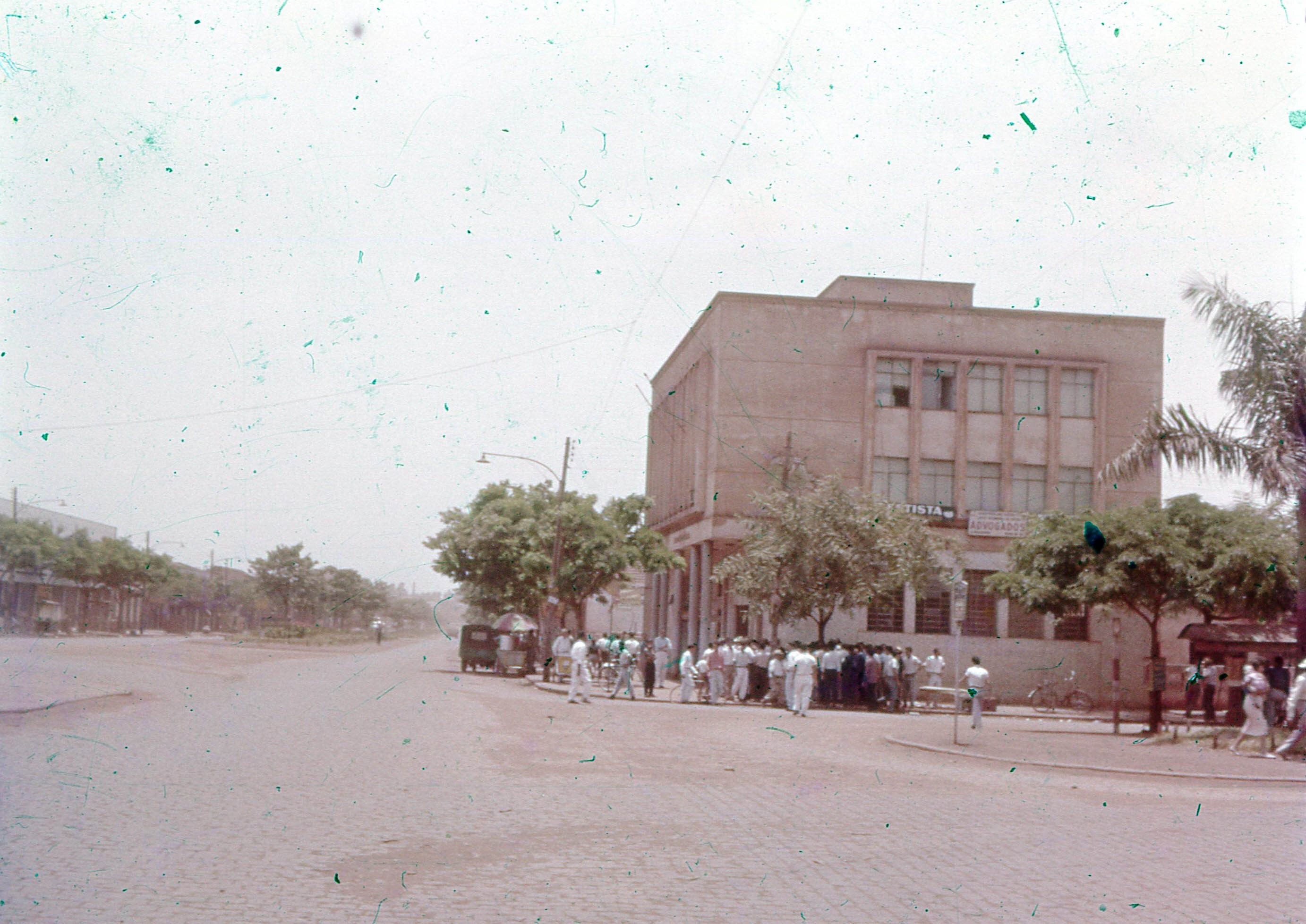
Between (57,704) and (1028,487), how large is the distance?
116 ft

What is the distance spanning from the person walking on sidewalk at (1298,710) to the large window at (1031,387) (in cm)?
2657

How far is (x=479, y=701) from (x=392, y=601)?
154 ft

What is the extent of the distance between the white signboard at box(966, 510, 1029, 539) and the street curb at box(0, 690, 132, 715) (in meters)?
31.3

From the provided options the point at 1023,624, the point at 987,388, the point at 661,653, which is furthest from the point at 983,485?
the point at 661,653

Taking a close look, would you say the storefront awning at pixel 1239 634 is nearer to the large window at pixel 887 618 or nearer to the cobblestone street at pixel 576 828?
the large window at pixel 887 618

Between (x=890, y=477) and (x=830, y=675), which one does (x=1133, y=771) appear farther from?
(x=890, y=477)

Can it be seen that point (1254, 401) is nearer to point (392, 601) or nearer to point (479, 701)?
point (479, 701)

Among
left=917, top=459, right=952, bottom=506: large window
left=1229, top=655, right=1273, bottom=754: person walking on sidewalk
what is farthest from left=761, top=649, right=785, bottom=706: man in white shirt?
left=917, top=459, right=952, bottom=506: large window

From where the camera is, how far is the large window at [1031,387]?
44.6m

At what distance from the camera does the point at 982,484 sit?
44.9m

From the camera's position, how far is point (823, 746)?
63.6ft

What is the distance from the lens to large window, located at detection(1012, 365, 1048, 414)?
44562 mm

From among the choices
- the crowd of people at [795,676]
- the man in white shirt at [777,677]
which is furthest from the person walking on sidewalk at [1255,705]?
the man in white shirt at [777,677]

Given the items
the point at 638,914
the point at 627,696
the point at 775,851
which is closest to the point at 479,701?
the point at 627,696
